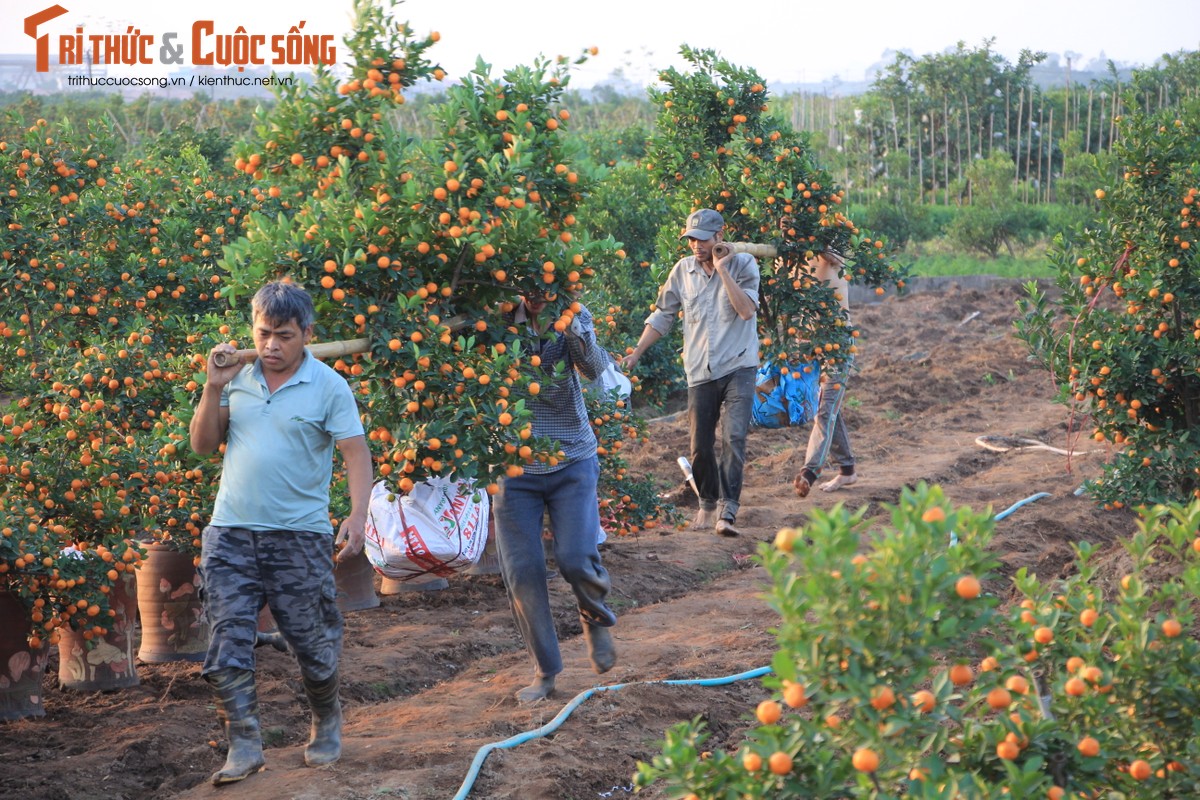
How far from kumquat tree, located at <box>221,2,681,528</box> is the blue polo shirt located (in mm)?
331

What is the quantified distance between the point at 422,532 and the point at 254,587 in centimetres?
171

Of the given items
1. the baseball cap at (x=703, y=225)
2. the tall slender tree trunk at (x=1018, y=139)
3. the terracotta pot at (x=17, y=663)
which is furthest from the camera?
the tall slender tree trunk at (x=1018, y=139)

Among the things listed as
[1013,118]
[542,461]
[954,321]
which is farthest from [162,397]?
[1013,118]

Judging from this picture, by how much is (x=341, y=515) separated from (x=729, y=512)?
2.94m

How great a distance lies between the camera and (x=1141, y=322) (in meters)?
6.57

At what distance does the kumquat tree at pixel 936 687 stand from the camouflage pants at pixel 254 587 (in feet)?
6.54

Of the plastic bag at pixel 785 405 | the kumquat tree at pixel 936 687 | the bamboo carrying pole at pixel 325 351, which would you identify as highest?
the bamboo carrying pole at pixel 325 351

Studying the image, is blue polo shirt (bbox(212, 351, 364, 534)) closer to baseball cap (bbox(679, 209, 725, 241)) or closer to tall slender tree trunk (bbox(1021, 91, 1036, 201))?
baseball cap (bbox(679, 209, 725, 241))

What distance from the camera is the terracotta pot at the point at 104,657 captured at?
5469 mm

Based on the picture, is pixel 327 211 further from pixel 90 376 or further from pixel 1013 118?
pixel 1013 118

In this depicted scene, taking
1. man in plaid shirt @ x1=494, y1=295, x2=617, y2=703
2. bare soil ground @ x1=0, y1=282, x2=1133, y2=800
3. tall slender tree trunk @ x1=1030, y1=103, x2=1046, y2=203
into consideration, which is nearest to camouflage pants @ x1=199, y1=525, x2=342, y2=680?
bare soil ground @ x1=0, y1=282, x2=1133, y2=800

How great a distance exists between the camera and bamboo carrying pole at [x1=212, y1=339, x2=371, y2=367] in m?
4.15

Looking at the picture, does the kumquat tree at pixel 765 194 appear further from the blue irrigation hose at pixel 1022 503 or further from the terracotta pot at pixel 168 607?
the terracotta pot at pixel 168 607

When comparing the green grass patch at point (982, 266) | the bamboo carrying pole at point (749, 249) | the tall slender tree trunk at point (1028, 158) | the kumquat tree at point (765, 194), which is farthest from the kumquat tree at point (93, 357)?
the tall slender tree trunk at point (1028, 158)
